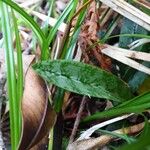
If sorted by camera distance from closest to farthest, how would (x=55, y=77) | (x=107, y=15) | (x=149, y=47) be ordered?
(x=55, y=77) < (x=149, y=47) < (x=107, y=15)

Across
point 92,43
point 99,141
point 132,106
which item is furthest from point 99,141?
point 92,43

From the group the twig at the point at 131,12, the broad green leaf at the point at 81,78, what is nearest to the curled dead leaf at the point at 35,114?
the broad green leaf at the point at 81,78

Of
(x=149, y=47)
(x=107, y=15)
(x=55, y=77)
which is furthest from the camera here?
(x=107, y=15)

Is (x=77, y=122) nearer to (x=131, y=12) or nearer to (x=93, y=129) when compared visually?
(x=93, y=129)

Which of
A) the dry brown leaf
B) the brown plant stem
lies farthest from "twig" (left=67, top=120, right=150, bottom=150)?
the dry brown leaf

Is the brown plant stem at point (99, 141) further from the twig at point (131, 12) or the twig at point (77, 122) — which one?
the twig at point (131, 12)

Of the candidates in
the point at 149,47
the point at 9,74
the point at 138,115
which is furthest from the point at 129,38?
the point at 9,74

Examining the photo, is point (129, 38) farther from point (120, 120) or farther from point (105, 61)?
point (120, 120)
